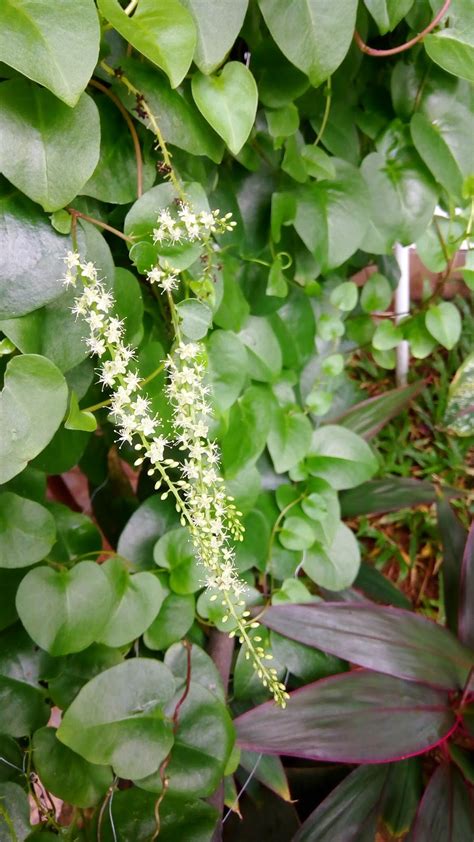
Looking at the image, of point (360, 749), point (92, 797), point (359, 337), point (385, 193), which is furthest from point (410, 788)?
point (385, 193)

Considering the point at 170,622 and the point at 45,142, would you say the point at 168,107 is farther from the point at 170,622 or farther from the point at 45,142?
the point at 170,622

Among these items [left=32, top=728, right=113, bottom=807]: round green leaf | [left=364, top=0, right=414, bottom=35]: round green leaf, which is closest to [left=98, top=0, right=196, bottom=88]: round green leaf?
[left=364, top=0, right=414, bottom=35]: round green leaf

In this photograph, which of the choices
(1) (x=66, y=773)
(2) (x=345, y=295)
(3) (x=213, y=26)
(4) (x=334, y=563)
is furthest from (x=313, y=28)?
(1) (x=66, y=773)

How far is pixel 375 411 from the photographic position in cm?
115

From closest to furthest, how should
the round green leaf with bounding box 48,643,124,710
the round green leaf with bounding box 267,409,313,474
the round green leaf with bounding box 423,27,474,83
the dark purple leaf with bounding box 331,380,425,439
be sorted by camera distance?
the round green leaf with bounding box 423,27,474,83 → the round green leaf with bounding box 48,643,124,710 → the round green leaf with bounding box 267,409,313,474 → the dark purple leaf with bounding box 331,380,425,439

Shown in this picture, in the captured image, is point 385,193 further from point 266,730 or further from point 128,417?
point 266,730

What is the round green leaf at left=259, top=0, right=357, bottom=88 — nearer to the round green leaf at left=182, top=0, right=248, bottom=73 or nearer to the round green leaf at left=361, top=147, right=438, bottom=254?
the round green leaf at left=182, top=0, right=248, bottom=73

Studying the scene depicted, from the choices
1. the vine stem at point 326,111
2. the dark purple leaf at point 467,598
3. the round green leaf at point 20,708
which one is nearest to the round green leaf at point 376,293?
the vine stem at point 326,111

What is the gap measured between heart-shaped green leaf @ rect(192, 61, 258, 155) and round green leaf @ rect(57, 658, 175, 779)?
0.56 metres

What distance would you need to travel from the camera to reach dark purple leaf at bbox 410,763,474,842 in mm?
776

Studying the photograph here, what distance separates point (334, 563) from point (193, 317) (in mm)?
500

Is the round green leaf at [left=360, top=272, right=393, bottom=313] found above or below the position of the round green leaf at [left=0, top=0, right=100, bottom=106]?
below

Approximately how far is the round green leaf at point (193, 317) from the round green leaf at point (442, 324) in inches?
20.2

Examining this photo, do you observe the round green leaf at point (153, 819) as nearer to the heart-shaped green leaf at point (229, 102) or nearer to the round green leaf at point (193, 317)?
the round green leaf at point (193, 317)
